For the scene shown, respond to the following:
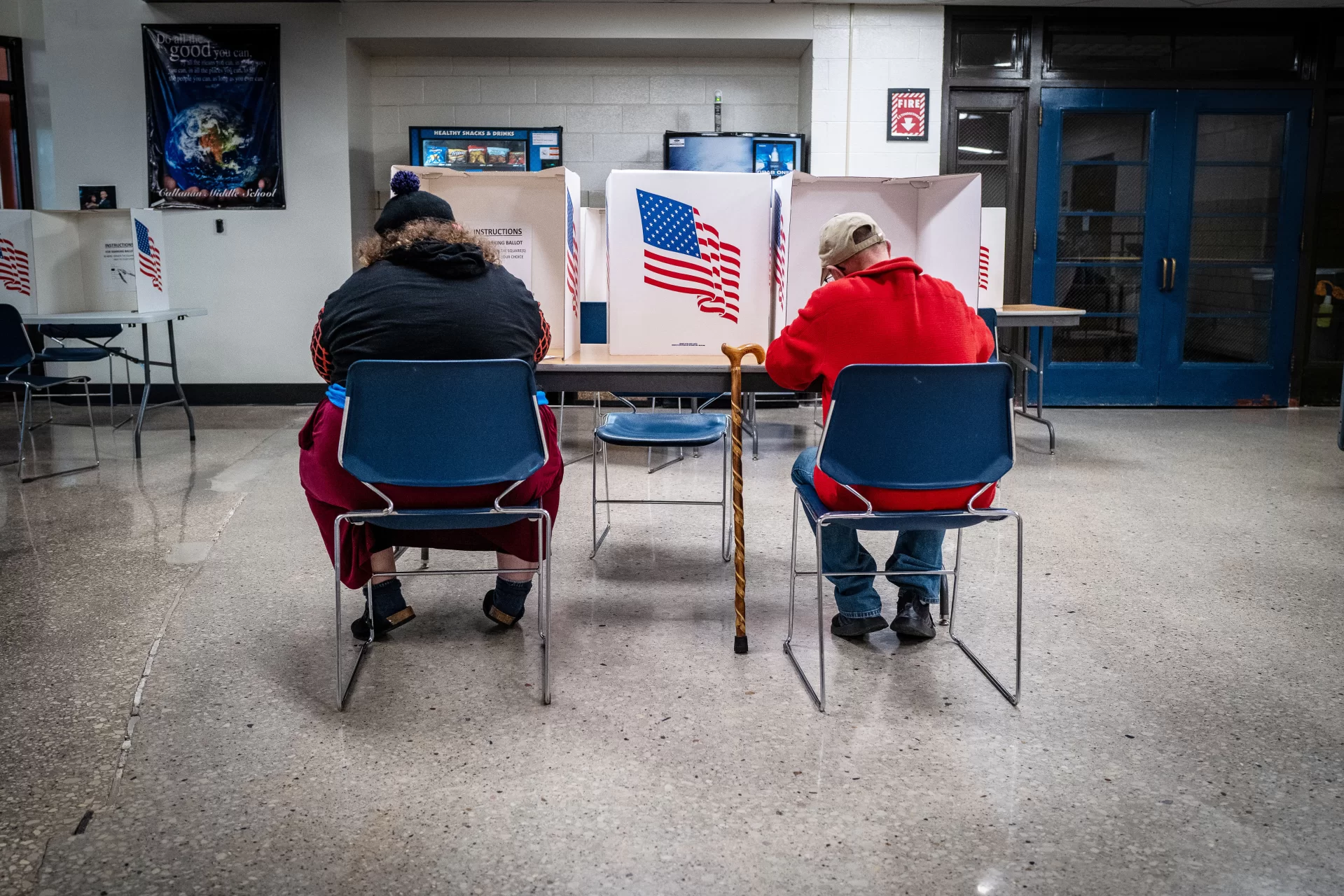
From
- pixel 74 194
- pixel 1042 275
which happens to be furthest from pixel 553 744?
pixel 74 194

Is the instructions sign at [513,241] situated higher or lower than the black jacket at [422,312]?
higher

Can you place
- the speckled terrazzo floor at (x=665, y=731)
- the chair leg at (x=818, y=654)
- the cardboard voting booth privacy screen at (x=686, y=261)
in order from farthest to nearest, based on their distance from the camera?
the cardboard voting booth privacy screen at (x=686, y=261), the chair leg at (x=818, y=654), the speckled terrazzo floor at (x=665, y=731)

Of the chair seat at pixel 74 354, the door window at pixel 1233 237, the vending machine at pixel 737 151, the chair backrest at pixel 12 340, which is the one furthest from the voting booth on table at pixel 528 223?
the door window at pixel 1233 237

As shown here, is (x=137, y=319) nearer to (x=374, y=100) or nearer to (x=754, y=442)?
(x=374, y=100)

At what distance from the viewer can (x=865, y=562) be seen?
8.18 ft

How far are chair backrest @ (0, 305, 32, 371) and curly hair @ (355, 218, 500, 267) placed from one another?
309 cm

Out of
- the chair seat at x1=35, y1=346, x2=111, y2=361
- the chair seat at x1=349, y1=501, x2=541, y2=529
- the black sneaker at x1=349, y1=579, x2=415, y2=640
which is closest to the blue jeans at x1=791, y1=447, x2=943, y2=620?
the chair seat at x1=349, y1=501, x2=541, y2=529

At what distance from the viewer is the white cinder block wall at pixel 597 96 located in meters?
6.72

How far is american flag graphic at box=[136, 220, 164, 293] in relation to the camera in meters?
5.08

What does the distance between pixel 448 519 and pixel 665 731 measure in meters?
0.62

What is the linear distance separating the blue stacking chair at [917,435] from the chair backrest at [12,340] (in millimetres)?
4034

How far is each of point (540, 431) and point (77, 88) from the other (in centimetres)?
590

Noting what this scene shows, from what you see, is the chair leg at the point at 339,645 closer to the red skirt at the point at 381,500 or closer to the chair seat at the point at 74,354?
the red skirt at the point at 381,500

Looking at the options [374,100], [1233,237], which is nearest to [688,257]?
[374,100]
